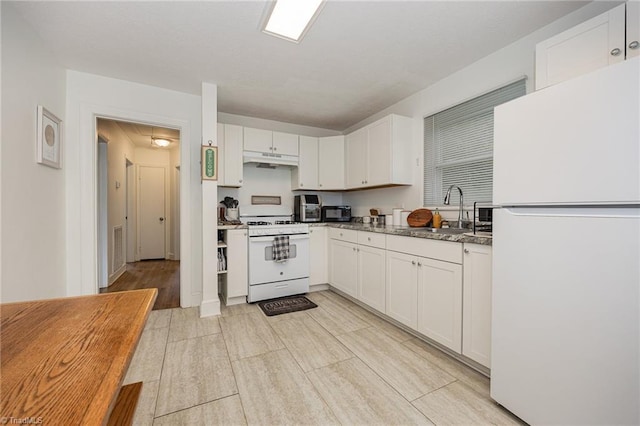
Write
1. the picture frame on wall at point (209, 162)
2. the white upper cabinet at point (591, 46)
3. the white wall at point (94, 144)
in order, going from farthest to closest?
the picture frame on wall at point (209, 162), the white wall at point (94, 144), the white upper cabinet at point (591, 46)

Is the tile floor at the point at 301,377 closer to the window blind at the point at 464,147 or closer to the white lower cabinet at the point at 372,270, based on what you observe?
the white lower cabinet at the point at 372,270

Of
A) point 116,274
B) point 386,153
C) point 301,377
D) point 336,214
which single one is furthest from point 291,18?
point 116,274

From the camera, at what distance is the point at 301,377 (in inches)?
68.8

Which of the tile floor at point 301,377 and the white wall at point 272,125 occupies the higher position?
the white wall at point 272,125

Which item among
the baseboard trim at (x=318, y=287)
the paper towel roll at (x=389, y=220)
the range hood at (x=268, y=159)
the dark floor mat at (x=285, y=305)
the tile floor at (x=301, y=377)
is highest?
the range hood at (x=268, y=159)

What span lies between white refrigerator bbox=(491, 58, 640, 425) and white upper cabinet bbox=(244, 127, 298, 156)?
104 inches

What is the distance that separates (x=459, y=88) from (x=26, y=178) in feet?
12.0

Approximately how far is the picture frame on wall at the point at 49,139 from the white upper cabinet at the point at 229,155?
1.42m

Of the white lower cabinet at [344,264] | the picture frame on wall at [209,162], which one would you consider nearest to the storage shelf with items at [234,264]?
the picture frame on wall at [209,162]

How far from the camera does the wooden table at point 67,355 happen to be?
0.41m

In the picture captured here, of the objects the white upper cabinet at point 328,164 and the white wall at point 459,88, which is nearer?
the white wall at point 459,88

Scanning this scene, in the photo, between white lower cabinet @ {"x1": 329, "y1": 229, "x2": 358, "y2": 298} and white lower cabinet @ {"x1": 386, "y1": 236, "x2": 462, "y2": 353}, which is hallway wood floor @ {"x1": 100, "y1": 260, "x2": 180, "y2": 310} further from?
white lower cabinet @ {"x1": 386, "y1": 236, "x2": 462, "y2": 353}

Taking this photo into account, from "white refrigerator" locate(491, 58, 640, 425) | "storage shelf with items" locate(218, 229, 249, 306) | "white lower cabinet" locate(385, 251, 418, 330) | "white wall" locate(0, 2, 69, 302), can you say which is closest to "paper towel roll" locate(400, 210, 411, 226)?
"white lower cabinet" locate(385, 251, 418, 330)

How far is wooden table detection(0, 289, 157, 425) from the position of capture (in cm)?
41
